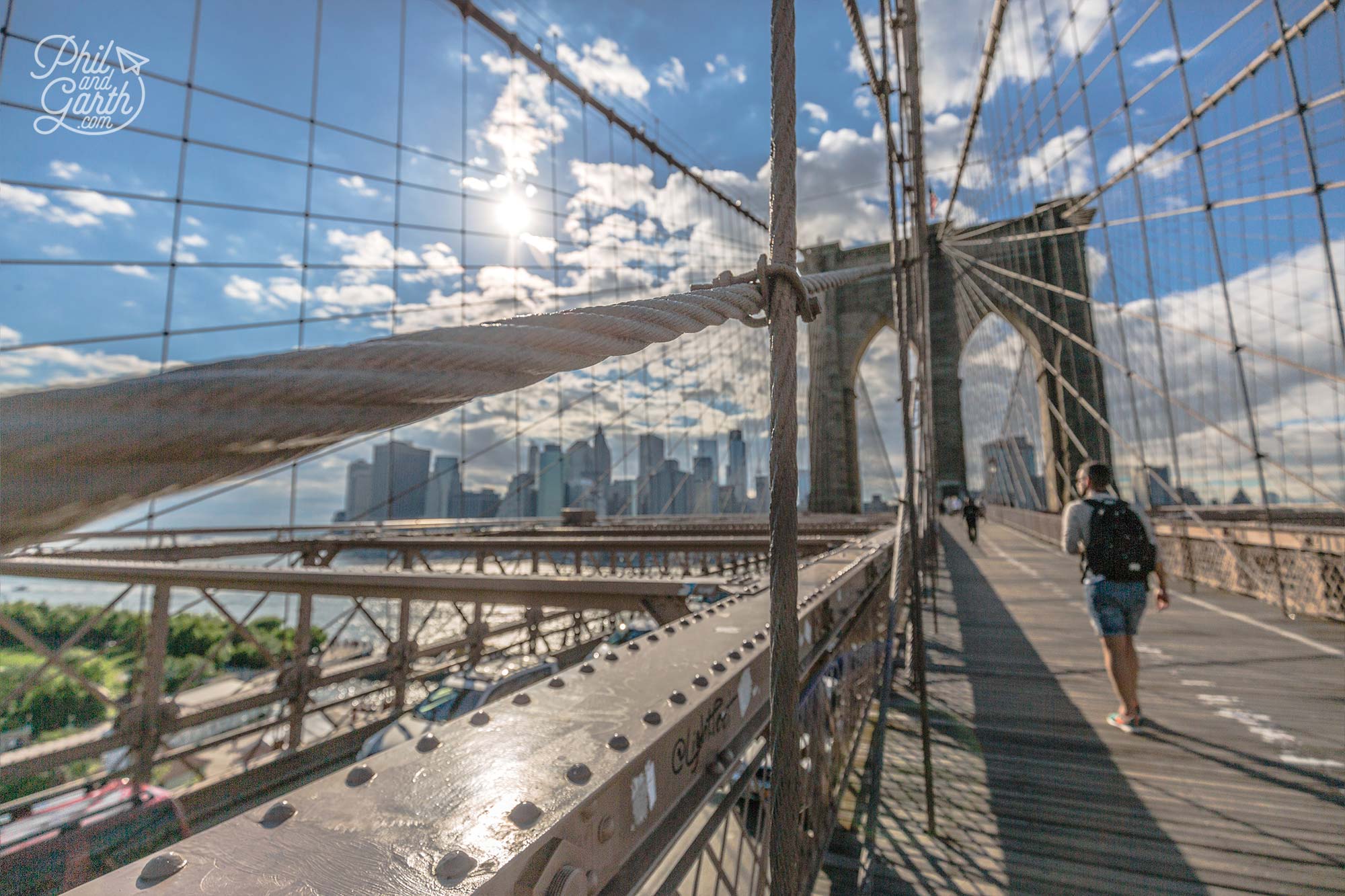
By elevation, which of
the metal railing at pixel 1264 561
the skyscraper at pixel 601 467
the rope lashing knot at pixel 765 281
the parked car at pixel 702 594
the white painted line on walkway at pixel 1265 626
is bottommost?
the white painted line on walkway at pixel 1265 626

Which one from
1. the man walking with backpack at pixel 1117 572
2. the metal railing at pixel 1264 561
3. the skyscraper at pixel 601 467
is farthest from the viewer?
the skyscraper at pixel 601 467

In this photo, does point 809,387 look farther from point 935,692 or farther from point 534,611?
point 935,692

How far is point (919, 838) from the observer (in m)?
2.08

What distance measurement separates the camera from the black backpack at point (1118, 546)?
9.08 ft

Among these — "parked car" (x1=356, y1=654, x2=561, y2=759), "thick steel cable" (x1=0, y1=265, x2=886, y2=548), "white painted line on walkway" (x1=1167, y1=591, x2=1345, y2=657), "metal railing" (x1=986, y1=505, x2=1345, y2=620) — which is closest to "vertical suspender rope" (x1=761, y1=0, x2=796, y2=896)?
"thick steel cable" (x1=0, y1=265, x2=886, y2=548)

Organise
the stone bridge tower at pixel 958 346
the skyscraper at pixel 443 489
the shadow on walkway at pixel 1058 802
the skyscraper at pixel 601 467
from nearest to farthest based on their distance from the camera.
→ the shadow on walkway at pixel 1058 802, the skyscraper at pixel 443 489, the skyscraper at pixel 601 467, the stone bridge tower at pixel 958 346

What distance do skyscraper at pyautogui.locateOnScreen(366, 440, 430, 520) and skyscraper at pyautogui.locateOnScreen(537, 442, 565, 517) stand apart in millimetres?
2169

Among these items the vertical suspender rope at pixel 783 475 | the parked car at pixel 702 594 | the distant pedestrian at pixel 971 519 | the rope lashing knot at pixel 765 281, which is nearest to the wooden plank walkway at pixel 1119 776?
the parked car at pixel 702 594

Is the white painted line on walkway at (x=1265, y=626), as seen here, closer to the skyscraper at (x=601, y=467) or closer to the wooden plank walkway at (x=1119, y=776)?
the wooden plank walkway at (x=1119, y=776)

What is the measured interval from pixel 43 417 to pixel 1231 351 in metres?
8.69

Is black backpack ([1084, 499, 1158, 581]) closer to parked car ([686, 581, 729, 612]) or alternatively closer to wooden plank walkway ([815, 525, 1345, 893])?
wooden plank walkway ([815, 525, 1345, 893])

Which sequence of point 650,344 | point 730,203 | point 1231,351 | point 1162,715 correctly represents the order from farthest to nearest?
point 730,203, point 1231,351, point 1162,715, point 650,344

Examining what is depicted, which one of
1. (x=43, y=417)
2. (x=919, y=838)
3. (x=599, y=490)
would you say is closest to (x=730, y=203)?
(x=599, y=490)

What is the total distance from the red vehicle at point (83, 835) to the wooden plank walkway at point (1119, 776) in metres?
3.18
